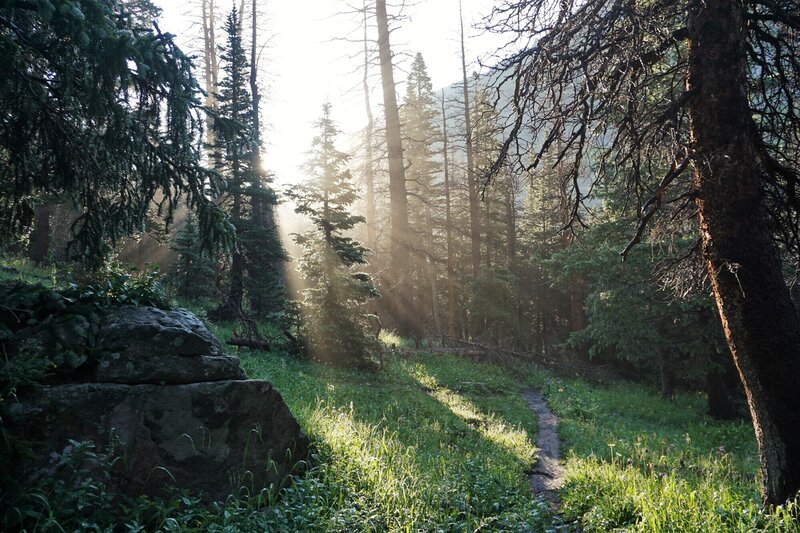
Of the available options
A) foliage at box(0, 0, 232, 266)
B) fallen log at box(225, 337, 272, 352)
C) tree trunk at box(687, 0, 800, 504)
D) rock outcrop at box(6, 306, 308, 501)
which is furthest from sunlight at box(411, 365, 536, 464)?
foliage at box(0, 0, 232, 266)

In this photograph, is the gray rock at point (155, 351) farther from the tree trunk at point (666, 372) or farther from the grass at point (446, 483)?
the tree trunk at point (666, 372)

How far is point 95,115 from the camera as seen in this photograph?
5738mm

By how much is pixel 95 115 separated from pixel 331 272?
26.3 feet

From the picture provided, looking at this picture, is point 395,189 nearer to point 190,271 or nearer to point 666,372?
point 190,271

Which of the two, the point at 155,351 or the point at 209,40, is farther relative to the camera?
the point at 209,40

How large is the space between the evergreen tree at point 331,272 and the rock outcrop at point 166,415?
765 cm

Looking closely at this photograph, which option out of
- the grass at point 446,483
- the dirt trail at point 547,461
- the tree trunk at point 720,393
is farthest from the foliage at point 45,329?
the tree trunk at point 720,393

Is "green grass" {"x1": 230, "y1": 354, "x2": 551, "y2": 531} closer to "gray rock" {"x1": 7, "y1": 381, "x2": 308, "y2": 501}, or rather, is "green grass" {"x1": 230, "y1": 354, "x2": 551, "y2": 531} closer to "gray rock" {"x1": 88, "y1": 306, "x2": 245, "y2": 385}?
"gray rock" {"x1": 7, "y1": 381, "x2": 308, "y2": 501}

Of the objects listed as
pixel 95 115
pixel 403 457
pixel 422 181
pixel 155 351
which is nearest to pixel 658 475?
pixel 403 457

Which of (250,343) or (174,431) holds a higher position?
(174,431)

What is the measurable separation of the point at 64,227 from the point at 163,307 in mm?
21519

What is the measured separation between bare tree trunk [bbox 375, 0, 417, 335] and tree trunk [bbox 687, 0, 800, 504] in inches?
539

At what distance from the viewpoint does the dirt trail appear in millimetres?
6863

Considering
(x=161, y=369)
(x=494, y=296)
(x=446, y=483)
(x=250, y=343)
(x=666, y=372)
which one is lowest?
(x=666, y=372)
